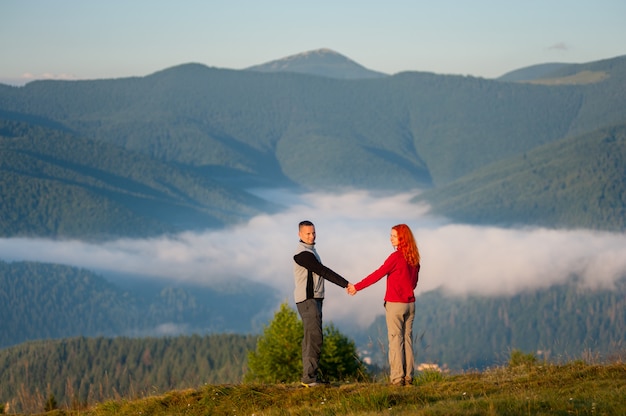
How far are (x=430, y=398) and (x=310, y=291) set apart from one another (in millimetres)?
3301

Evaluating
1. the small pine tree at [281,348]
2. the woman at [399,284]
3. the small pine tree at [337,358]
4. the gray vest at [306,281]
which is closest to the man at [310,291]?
the gray vest at [306,281]

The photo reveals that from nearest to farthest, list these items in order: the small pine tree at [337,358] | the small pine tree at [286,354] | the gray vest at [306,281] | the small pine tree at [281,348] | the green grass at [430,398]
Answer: the green grass at [430,398] < the gray vest at [306,281] < the small pine tree at [286,354] < the small pine tree at [281,348] < the small pine tree at [337,358]

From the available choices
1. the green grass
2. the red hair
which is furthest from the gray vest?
the green grass

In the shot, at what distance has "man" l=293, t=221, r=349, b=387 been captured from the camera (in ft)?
68.8

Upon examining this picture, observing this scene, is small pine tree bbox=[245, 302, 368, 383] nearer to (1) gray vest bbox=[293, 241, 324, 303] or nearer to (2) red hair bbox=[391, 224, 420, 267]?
(1) gray vest bbox=[293, 241, 324, 303]

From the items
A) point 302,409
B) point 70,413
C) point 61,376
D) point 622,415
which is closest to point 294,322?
point 70,413

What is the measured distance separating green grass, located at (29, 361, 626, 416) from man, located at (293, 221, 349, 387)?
688 millimetres

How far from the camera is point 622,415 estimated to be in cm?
1702

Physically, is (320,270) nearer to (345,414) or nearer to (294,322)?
(345,414)

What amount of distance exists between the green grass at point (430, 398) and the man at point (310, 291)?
27.1 inches

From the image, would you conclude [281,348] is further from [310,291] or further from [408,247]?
[408,247]

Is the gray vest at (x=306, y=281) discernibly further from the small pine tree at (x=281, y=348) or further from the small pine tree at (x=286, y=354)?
the small pine tree at (x=281, y=348)

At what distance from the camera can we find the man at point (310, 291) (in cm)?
2097

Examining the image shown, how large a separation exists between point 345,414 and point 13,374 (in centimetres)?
18405
